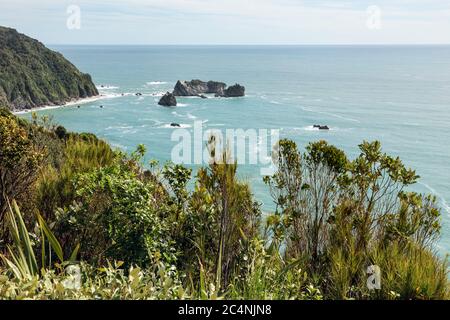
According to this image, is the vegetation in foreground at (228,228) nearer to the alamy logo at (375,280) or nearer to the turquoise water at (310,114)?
the alamy logo at (375,280)

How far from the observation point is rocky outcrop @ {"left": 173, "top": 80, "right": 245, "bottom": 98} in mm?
77688

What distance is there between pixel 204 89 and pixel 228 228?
7616 centimetres

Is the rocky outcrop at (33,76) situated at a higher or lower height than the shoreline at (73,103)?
higher

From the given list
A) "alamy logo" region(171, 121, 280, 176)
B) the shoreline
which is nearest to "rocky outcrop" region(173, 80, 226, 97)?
the shoreline

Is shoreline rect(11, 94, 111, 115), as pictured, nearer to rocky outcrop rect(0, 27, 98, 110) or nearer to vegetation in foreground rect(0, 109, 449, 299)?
rocky outcrop rect(0, 27, 98, 110)

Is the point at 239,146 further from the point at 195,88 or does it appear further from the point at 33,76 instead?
the point at 33,76

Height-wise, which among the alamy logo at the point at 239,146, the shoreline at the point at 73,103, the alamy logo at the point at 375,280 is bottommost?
the alamy logo at the point at 239,146

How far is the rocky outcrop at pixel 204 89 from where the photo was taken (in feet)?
255

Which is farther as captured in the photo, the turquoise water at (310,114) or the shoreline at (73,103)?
the shoreline at (73,103)

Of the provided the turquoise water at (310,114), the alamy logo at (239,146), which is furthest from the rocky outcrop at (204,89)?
the alamy logo at (239,146)

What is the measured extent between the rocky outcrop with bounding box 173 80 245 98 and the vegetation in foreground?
71.3 metres

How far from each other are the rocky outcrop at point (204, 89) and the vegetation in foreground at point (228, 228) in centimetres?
7127

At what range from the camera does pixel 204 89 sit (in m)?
80.1
